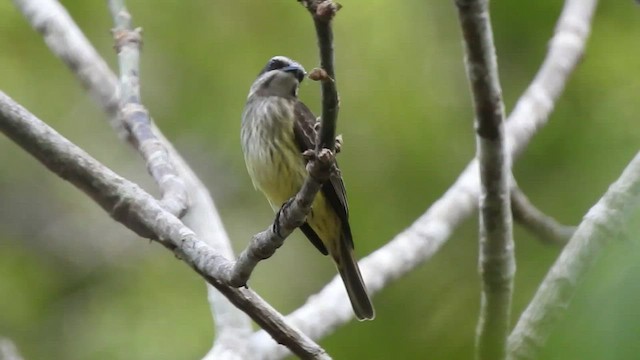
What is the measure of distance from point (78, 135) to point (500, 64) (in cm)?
179

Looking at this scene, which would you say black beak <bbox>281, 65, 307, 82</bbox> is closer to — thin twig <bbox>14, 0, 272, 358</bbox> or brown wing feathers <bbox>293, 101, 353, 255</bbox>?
brown wing feathers <bbox>293, 101, 353, 255</bbox>

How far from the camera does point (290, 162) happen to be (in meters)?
2.53

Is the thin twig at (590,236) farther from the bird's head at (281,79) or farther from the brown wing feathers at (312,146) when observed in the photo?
the bird's head at (281,79)

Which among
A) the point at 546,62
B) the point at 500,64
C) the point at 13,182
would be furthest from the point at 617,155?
the point at 13,182

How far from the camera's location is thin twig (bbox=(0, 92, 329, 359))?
1.82m

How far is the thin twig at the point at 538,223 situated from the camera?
2178 mm

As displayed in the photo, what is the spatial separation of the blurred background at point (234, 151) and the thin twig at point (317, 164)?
0.97 metres

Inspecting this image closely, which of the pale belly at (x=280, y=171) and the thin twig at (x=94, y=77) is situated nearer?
the pale belly at (x=280, y=171)

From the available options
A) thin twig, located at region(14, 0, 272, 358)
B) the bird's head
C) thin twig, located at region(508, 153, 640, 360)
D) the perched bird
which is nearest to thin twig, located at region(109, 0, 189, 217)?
thin twig, located at region(14, 0, 272, 358)

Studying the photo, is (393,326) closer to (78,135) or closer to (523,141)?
(523,141)

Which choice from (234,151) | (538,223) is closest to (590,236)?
(538,223)

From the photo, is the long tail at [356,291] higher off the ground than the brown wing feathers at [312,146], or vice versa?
the brown wing feathers at [312,146]

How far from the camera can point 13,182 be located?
416 centimetres

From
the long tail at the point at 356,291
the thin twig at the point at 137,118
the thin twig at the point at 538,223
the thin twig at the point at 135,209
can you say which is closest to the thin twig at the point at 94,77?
the thin twig at the point at 137,118
